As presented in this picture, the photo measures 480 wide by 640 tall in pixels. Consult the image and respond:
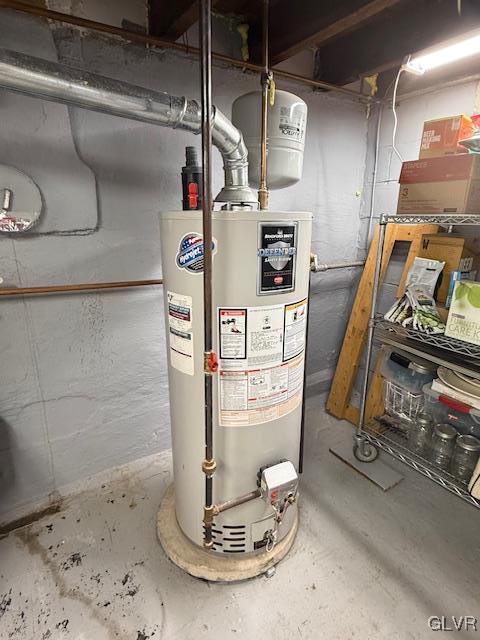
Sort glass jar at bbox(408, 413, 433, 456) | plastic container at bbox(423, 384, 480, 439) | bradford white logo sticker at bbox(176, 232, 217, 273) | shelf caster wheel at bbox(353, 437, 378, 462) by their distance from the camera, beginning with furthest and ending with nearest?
shelf caster wheel at bbox(353, 437, 378, 462)
glass jar at bbox(408, 413, 433, 456)
plastic container at bbox(423, 384, 480, 439)
bradford white logo sticker at bbox(176, 232, 217, 273)

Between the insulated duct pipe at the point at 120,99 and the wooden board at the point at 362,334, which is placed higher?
the insulated duct pipe at the point at 120,99

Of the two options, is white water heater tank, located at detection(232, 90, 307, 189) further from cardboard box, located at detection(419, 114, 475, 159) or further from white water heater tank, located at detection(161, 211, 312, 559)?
cardboard box, located at detection(419, 114, 475, 159)

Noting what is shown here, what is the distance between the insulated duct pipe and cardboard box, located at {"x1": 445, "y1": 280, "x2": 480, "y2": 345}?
98 centimetres

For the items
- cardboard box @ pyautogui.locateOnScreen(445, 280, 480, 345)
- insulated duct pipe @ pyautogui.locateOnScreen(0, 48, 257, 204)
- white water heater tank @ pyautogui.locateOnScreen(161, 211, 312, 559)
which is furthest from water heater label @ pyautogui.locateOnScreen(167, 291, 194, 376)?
cardboard box @ pyautogui.locateOnScreen(445, 280, 480, 345)

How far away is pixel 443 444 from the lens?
68.9 inches

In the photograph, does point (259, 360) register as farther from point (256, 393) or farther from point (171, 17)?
point (171, 17)

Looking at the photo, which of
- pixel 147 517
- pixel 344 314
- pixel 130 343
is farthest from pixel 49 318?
pixel 344 314

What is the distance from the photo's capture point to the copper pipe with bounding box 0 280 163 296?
1380 mm

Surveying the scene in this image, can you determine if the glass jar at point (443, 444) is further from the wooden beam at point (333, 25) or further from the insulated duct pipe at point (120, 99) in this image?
the wooden beam at point (333, 25)

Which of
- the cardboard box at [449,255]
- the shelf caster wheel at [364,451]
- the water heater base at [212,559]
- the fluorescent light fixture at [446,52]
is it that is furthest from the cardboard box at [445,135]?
the water heater base at [212,559]

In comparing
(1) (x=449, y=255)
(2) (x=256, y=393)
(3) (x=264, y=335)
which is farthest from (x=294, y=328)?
(1) (x=449, y=255)

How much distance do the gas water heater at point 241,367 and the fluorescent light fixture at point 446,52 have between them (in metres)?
0.74

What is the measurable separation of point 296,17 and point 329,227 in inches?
43.2

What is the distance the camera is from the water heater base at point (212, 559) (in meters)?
1.33
